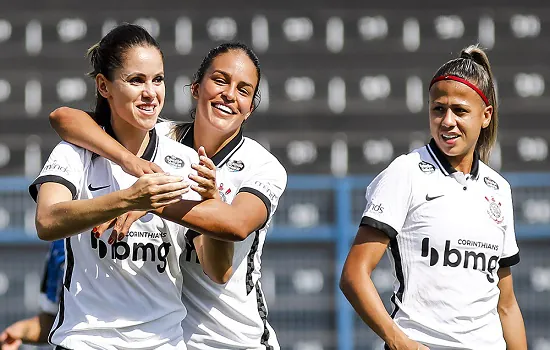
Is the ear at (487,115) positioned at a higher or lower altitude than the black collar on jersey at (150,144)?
higher

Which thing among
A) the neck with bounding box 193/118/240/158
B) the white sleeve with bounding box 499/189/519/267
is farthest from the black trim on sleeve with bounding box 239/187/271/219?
the white sleeve with bounding box 499/189/519/267

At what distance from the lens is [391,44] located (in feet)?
29.3

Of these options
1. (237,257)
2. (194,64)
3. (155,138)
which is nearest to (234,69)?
(155,138)

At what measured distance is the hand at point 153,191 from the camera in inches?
114

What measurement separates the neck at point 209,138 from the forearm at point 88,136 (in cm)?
39

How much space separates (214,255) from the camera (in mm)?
3342

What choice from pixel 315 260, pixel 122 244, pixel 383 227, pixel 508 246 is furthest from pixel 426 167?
pixel 315 260

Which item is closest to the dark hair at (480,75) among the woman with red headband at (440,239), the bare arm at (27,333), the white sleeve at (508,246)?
the woman with red headband at (440,239)

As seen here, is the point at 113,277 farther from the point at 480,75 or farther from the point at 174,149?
the point at 480,75

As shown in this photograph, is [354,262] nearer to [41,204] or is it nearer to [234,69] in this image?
[234,69]

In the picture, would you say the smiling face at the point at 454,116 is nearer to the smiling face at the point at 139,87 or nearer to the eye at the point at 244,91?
the eye at the point at 244,91

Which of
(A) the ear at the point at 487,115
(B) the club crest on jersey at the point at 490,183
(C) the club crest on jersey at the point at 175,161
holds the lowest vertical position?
(B) the club crest on jersey at the point at 490,183

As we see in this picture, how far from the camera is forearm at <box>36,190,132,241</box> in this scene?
293 cm

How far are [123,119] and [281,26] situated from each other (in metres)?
5.78
